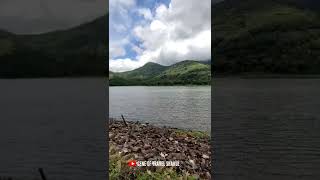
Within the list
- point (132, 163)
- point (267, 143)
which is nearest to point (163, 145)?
point (132, 163)

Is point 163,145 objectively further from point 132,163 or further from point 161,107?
point 161,107

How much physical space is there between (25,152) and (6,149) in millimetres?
1724

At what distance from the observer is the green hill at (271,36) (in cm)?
7175

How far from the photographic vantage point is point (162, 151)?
26.5ft

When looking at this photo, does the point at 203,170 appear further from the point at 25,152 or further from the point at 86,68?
the point at 86,68

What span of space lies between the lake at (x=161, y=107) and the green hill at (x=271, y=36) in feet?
174

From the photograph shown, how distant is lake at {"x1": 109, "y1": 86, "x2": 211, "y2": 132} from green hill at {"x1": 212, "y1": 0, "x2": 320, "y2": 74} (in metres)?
53.0

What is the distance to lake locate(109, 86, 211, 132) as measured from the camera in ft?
28.6

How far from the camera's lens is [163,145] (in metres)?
8.21

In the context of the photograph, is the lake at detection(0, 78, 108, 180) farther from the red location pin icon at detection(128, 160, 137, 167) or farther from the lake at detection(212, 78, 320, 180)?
the lake at detection(212, 78, 320, 180)

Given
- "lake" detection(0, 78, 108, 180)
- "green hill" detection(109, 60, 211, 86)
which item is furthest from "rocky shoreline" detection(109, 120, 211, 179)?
"green hill" detection(109, 60, 211, 86)

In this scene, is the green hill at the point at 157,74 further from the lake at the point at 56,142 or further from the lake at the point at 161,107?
the lake at the point at 56,142

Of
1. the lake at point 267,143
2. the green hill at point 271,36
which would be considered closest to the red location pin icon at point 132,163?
the lake at point 267,143

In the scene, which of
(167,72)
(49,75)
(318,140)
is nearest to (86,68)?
(49,75)
